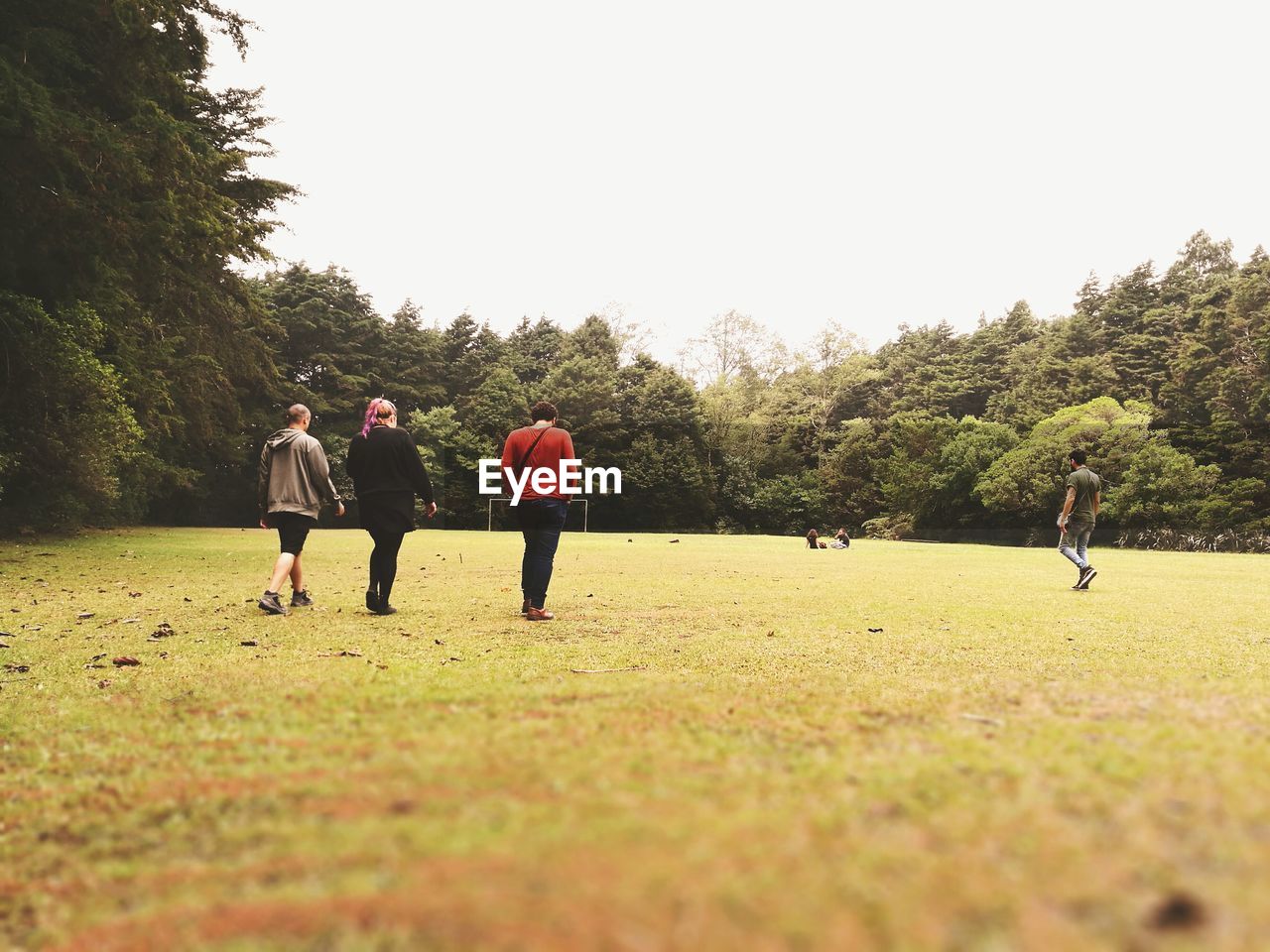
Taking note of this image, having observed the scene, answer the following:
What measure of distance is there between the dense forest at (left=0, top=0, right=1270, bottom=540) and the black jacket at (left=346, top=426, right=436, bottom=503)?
Answer: 9811 mm

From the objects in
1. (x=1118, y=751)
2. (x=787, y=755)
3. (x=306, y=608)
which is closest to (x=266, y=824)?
(x=787, y=755)

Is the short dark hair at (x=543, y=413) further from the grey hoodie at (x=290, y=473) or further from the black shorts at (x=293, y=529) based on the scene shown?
the black shorts at (x=293, y=529)

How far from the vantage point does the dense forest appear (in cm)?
1431

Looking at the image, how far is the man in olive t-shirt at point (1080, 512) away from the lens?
35.1 ft

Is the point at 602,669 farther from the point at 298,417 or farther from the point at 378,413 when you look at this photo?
the point at 298,417

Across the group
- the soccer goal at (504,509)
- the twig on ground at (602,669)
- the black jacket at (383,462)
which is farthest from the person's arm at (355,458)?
the soccer goal at (504,509)

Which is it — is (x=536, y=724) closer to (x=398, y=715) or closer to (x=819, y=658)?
(x=398, y=715)

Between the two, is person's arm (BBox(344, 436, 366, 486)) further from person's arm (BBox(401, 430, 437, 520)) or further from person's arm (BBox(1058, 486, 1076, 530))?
person's arm (BBox(1058, 486, 1076, 530))

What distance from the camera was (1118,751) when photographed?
104 inches

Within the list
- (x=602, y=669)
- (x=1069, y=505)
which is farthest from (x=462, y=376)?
(x=602, y=669)

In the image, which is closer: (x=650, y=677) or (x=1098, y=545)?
(x=650, y=677)

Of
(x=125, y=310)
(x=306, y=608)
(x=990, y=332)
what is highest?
(x=990, y=332)

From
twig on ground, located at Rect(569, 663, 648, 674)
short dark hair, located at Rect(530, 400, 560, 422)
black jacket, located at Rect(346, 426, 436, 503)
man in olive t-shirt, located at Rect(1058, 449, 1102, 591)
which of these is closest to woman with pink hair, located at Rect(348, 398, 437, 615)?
black jacket, located at Rect(346, 426, 436, 503)

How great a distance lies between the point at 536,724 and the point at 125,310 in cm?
2046
